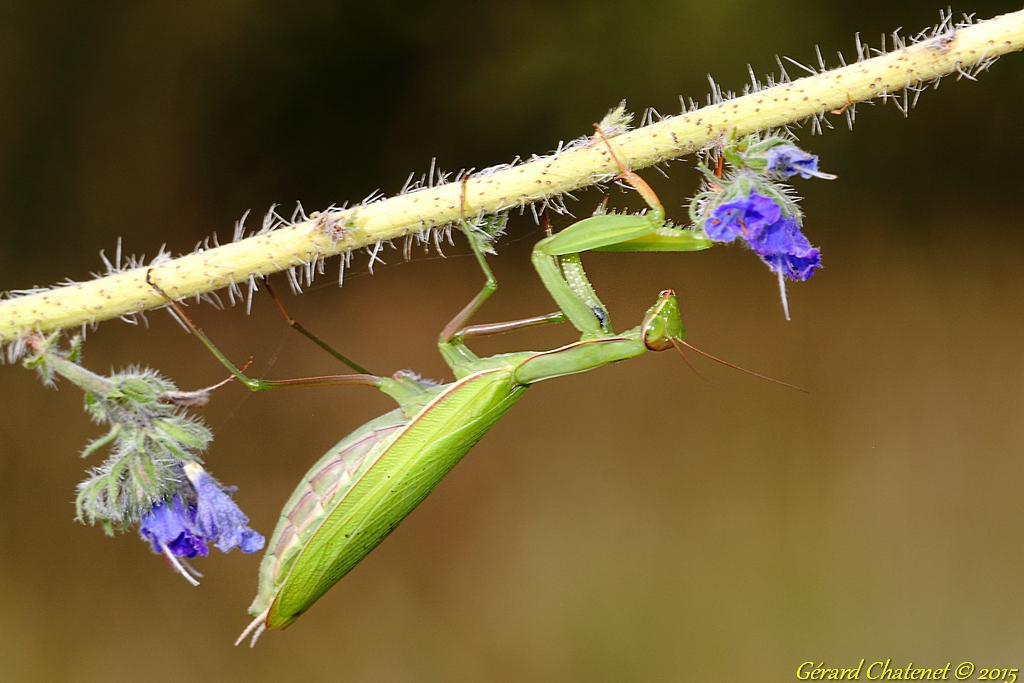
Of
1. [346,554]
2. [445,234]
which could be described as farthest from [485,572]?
[445,234]

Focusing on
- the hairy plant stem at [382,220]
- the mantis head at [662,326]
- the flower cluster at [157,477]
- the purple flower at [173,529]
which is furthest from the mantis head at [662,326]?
the purple flower at [173,529]

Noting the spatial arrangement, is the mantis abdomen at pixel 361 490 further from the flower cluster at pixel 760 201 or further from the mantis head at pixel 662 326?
the flower cluster at pixel 760 201

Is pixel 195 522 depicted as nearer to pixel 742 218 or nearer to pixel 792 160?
pixel 742 218

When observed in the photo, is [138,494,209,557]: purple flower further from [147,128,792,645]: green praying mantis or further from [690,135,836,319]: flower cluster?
[690,135,836,319]: flower cluster

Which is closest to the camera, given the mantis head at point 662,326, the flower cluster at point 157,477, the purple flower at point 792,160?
the purple flower at point 792,160

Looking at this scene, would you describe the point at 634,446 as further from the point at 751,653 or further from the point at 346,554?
the point at 346,554
